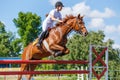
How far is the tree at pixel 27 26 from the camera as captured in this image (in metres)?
42.1

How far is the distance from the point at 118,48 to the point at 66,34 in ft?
81.5

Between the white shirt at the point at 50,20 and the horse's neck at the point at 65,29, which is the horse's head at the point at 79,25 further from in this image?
the white shirt at the point at 50,20

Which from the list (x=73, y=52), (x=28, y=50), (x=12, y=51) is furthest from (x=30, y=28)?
(x=28, y=50)

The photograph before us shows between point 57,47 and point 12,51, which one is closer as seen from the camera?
point 57,47

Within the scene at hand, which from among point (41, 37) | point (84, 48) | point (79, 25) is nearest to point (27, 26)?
point (84, 48)

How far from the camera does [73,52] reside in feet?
108

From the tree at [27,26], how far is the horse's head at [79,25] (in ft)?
110

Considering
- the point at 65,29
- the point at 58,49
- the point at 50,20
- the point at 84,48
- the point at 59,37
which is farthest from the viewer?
the point at 84,48

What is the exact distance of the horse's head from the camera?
8050mm

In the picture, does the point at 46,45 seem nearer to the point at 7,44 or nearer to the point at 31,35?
the point at 31,35

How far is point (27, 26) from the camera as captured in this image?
Result: 139 ft

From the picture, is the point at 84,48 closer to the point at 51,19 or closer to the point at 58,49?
the point at 51,19

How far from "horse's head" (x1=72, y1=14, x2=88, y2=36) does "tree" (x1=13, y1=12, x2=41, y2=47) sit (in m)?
33.7

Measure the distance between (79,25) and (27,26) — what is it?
34519mm
